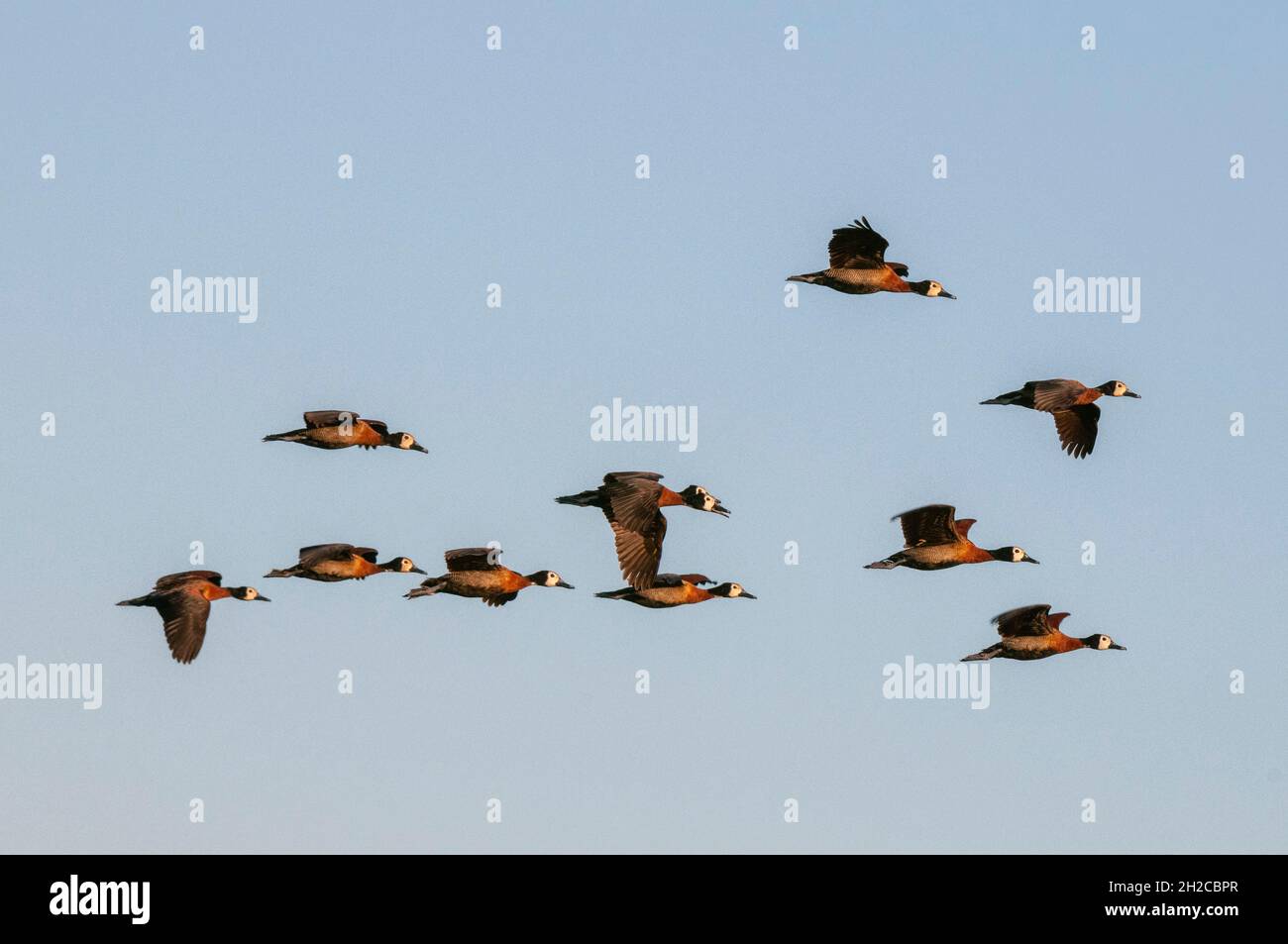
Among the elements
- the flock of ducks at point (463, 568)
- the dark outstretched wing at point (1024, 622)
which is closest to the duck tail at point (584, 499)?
the flock of ducks at point (463, 568)

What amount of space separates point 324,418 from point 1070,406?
13794 mm

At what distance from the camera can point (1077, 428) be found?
50.2m

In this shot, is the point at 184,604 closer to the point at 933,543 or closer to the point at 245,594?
the point at 245,594

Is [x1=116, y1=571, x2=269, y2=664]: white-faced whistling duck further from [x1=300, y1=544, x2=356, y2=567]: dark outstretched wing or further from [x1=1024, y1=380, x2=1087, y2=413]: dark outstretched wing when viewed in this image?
[x1=1024, y1=380, x2=1087, y2=413]: dark outstretched wing

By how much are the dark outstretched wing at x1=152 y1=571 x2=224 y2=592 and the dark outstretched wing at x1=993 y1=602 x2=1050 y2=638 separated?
14.6m

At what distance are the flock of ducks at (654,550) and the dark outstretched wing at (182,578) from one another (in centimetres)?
2

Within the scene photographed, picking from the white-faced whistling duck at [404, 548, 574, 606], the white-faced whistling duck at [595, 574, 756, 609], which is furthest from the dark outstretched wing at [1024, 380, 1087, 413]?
the white-faced whistling duck at [404, 548, 574, 606]

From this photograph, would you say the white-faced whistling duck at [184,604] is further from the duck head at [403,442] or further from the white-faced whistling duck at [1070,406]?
the white-faced whistling duck at [1070,406]

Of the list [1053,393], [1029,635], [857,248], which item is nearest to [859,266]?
[857,248]

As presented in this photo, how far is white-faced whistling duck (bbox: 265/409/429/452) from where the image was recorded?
159ft

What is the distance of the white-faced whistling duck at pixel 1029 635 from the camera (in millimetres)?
50688
